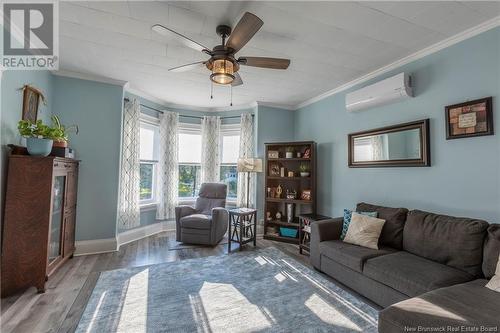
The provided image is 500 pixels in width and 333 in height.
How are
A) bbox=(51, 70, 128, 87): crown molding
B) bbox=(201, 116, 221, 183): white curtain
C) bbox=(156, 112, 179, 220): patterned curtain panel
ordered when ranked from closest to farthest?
bbox=(51, 70, 128, 87): crown molding < bbox=(156, 112, 179, 220): patterned curtain panel < bbox=(201, 116, 221, 183): white curtain

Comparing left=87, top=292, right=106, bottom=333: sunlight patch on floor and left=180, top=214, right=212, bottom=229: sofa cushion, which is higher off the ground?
left=180, top=214, right=212, bottom=229: sofa cushion

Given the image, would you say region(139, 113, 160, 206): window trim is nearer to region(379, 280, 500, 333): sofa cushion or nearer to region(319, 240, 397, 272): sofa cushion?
region(319, 240, 397, 272): sofa cushion

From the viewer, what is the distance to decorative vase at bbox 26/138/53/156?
2381 millimetres

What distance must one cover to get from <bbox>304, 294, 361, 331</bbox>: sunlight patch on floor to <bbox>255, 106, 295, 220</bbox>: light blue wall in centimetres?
247

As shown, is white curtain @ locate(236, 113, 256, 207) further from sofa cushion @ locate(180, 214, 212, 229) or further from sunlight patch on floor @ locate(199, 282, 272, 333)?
sunlight patch on floor @ locate(199, 282, 272, 333)

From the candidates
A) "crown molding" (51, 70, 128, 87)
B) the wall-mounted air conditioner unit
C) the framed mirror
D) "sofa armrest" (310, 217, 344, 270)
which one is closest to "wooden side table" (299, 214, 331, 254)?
"sofa armrest" (310, 217, 344, 270)

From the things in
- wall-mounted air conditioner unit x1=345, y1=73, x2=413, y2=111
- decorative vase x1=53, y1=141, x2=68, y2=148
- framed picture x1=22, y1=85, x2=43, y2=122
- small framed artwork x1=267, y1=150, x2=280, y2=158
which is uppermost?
wall-mounted air conditioner unit x1=345, y1=73, x2=413, y2=111

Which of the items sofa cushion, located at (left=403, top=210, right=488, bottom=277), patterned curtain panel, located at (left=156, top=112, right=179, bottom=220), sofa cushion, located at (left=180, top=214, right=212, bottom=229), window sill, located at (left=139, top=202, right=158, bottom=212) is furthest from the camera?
patterned curtain panel, located at (left=156, top=112, right=179, bottom=220)

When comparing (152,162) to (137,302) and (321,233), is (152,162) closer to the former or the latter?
(137,302)

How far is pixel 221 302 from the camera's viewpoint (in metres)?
2.23

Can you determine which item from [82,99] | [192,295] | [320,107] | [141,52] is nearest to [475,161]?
[320,107]

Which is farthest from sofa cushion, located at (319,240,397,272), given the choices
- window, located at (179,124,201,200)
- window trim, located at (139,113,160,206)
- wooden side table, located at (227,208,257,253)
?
window trim, located at (139,113,160,206)

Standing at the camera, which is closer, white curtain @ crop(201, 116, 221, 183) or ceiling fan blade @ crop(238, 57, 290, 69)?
ceiling fan blade @ crop(238, 57, 290, 69)

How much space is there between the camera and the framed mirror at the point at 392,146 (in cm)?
265
